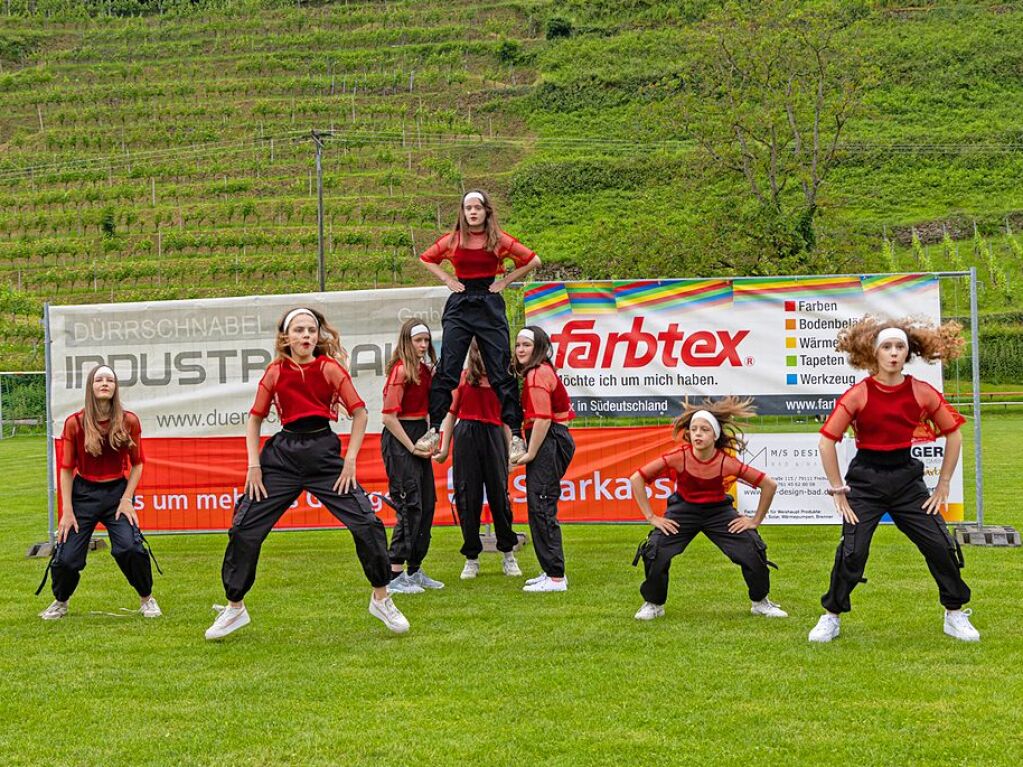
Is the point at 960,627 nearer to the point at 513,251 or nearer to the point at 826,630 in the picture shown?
the point at 826,630

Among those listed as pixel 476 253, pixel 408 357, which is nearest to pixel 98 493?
pixel 408 357

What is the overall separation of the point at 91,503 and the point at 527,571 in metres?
3.53

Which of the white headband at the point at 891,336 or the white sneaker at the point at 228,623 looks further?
the white sneaker at the point at 228,623

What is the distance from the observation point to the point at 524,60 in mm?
95688

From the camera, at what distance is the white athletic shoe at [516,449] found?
8.33 metres

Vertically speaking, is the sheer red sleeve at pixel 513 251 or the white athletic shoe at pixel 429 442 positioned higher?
the sheer red sleeve at pixel 513 251

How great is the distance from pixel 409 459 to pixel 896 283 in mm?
4736

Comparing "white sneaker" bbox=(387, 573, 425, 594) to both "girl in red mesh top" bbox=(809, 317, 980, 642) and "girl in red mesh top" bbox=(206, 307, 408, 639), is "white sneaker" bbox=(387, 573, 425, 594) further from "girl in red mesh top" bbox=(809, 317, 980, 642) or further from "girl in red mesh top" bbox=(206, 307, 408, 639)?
"girl in red mesh top" bbox=(809, 317, 980, 642)

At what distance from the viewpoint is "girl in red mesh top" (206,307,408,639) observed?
681 cm

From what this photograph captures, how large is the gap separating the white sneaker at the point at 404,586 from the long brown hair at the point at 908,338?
3654mm

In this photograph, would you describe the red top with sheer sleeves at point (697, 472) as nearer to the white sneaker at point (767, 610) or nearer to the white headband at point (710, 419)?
the white headband at point (710, 419)

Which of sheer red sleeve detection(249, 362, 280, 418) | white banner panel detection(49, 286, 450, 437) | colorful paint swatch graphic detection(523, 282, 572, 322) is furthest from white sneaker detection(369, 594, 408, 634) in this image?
colorful paint swatch graphic detection(523, 282, 572, 322)

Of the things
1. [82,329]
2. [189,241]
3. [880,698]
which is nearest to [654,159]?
[189,241]

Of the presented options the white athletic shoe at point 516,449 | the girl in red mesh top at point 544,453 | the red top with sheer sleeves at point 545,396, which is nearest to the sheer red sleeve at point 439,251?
the girl in red mesh top at point 544,453
